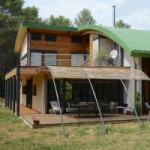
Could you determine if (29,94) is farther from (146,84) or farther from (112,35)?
(146,84)

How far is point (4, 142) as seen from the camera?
11.7 meters

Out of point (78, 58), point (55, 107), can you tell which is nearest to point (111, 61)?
point (55, 107)

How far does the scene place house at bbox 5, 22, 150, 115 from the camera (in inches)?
680

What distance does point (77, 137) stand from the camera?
12766mm

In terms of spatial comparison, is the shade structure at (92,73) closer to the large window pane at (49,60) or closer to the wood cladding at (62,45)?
the large window pane at (49,60)

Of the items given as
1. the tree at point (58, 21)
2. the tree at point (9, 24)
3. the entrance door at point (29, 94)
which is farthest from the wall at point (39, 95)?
the tree at point (58, 21)

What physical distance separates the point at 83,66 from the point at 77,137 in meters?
6.28

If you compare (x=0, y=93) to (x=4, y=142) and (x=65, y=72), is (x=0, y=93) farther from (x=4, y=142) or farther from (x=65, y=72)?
(x=4, y=142)

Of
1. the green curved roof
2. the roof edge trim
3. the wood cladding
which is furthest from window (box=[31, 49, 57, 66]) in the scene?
the green curved roof

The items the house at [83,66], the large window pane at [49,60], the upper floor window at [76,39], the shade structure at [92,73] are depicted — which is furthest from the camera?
the upper floor window at [76,39]

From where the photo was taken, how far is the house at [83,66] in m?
17.3

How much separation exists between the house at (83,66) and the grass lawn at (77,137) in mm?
2326

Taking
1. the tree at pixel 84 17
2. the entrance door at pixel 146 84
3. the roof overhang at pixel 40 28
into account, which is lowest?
the entrance door at pixel 146 84

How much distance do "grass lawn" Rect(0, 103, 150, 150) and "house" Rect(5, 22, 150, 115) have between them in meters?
2.33
